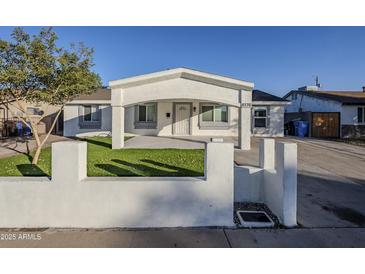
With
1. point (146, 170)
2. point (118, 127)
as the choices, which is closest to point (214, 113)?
point (118, 127)

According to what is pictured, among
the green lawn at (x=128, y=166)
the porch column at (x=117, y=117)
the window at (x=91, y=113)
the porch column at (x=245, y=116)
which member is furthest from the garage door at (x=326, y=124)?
the window at (x=91, y=113)

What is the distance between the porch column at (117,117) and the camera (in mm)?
10930

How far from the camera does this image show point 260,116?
18.0m

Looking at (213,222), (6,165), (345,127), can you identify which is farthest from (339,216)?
(345,127)

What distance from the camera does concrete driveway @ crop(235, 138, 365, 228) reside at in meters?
4.08

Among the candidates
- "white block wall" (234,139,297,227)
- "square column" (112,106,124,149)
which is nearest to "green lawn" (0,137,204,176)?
"white block wall" (234,139,297,227)

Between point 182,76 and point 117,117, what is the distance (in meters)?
3.49

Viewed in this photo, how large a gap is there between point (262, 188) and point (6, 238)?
14.3 feet

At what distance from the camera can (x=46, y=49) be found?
798 cm

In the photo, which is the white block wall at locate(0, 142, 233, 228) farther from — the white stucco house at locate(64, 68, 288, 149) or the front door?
the front door

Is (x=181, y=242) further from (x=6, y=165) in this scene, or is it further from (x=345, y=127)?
(x=345, y=127)

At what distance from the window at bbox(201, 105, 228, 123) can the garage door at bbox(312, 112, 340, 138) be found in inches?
304

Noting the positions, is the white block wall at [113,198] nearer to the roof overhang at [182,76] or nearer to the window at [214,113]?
the roof overhang at [182,76]

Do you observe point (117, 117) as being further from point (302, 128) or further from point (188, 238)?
point (302, 128)
